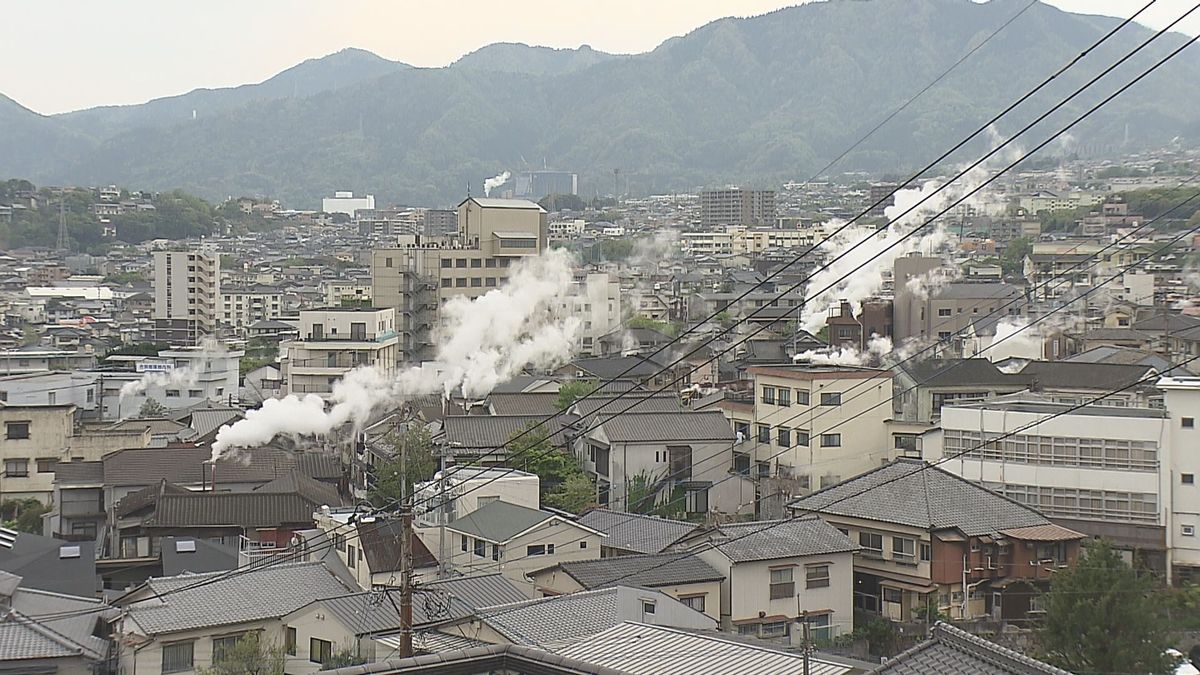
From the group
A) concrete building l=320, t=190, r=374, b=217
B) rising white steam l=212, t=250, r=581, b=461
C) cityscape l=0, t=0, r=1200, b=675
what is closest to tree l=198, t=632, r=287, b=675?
cityscape l=0, t=0, r=1200, b=675

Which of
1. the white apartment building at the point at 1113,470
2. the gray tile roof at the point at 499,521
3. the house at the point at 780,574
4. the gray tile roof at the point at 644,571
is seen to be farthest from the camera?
the white apartment building at the point at 1113,470

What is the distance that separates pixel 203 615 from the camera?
9.16 m

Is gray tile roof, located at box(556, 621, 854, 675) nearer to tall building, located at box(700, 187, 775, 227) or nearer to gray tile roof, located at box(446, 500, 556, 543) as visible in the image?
gray tile roof, located at box(446, 500, 556, 543)

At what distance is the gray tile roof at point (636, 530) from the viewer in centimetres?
1166

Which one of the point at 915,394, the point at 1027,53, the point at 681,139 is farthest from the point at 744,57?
the point at 915,394

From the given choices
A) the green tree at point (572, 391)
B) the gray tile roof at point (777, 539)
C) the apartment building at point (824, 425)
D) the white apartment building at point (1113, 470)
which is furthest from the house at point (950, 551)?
the green tree at point (572, 391)

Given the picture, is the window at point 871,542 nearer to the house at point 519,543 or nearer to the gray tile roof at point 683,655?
the house at point 519,543

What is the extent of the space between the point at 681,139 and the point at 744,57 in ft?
63.5

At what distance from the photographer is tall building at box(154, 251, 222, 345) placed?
3906 cm

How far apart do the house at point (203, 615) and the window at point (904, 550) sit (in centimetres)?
487

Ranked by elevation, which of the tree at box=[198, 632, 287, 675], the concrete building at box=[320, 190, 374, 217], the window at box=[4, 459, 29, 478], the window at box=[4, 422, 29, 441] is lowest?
the tree at box=[198, 632, 287, 675]

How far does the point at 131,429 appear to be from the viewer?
18266mm

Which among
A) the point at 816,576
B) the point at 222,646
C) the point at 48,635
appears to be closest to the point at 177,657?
the point at 222,646

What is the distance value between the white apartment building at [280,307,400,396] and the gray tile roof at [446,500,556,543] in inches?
435
